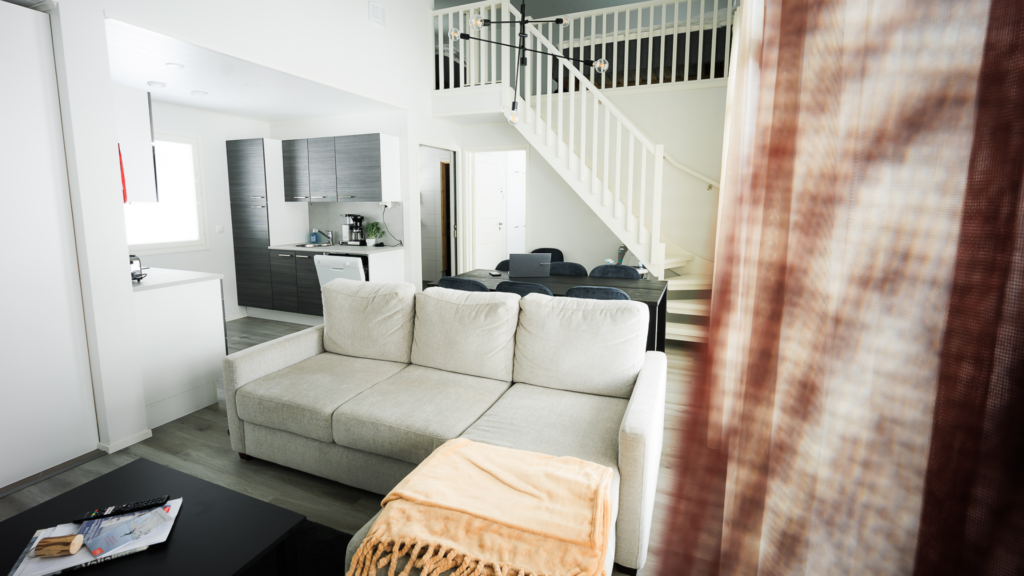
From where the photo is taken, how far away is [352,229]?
18.3 ft

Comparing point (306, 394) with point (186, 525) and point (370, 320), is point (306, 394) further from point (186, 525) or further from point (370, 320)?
point (186, 525)

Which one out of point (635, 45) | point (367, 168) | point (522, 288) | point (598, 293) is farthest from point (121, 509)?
point (635, 45)

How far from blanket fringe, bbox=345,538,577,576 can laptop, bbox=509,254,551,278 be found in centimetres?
274

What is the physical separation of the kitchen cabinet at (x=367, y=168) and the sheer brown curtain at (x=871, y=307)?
524 centimetres

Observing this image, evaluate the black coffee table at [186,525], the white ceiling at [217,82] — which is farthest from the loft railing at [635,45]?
the black coffee table at [186,525]

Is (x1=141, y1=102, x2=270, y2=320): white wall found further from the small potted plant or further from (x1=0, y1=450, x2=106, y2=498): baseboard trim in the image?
(x1=0, y1=450, x2=106, y2=498): baseboard trim

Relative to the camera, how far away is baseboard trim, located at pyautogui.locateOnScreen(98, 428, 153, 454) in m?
2.55

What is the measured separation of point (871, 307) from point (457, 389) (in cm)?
219

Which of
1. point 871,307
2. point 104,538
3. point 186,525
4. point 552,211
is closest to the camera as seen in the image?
point 871,307

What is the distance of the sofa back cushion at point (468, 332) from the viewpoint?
2395 millimetres

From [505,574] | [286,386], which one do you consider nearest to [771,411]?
[505,574]

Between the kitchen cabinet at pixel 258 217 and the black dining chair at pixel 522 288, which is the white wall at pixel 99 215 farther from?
the kitchen cabinet at pixel 258 217

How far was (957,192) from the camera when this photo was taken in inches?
5.2

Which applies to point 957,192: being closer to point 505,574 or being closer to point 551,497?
point 505,574
